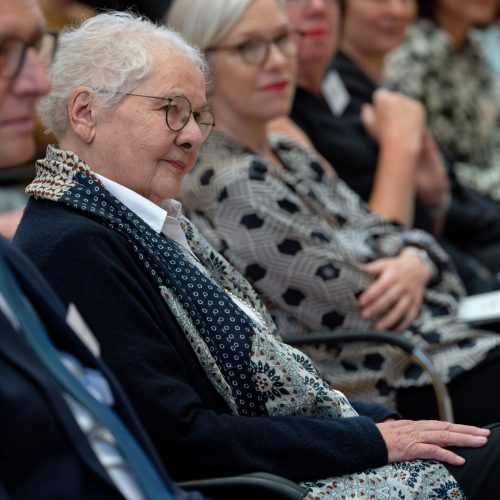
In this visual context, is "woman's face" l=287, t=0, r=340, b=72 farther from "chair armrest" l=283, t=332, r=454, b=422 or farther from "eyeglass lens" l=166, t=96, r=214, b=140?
"eyeglass lens" l=166, t=96, r=214, b=140

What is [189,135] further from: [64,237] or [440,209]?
[440,209]

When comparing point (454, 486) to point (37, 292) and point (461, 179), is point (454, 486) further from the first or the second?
point (461, 179)

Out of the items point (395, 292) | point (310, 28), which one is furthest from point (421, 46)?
point (395, 292)

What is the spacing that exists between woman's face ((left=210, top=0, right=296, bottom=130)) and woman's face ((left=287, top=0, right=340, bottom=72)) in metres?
0.63

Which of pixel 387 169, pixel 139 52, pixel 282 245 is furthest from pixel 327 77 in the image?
pixel 139 52

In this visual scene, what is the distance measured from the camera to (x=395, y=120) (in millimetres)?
4207

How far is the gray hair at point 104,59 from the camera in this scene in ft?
7.90

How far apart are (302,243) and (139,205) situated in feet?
2.97

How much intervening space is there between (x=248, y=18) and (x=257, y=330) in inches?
51.1

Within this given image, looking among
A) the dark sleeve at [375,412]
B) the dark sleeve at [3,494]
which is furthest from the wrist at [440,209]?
the dark sleeve at [3,494]

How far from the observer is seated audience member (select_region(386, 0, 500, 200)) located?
16.5 feet

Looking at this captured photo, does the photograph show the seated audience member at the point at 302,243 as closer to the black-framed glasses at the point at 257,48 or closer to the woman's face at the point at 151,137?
the black-framed glasses at the point at 257,48

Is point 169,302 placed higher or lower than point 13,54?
lower

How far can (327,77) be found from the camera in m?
4.30
